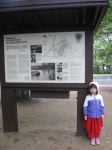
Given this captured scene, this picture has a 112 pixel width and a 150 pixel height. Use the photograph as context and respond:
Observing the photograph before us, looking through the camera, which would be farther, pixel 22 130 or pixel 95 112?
pixel 22 130

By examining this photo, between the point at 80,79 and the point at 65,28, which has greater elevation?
the point at 65,28

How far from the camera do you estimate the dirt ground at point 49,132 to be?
641 cm

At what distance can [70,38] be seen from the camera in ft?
21.7

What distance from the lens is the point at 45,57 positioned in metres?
6.76

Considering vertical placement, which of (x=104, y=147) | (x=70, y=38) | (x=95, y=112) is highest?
(x=70, y=38)

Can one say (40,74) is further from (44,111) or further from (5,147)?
(44,111)

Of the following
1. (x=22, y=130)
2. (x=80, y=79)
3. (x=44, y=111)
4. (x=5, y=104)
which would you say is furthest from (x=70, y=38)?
(x=44, y=111)

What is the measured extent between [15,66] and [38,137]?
5.79 feet

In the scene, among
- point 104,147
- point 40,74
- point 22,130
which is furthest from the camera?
point 22,130

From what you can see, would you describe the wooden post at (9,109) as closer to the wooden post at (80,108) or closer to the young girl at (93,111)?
the wooden post at (80,108)

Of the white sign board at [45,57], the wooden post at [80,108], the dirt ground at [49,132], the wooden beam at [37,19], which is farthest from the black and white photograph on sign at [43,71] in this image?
the dirt ground at [49,132]

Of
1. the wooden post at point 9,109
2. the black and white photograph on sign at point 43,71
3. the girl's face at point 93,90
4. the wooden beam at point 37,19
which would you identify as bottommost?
the wooden post at point 9,109

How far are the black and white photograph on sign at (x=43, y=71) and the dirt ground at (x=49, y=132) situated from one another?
1.44m

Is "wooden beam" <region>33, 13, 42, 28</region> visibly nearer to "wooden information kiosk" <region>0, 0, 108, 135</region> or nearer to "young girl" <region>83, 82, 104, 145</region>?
"wooden information kiosk" <region>0, 0, 108, 135</region>
